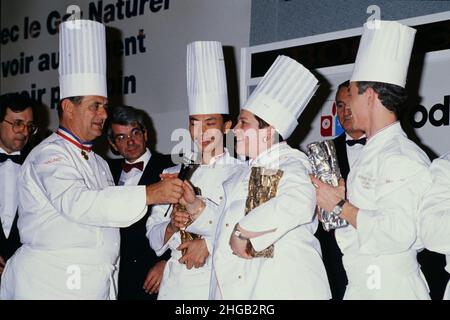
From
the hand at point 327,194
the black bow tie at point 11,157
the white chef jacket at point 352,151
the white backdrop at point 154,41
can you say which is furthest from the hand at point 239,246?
the white backdrop at point 154,41

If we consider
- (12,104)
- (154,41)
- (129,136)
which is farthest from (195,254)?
(154,41)

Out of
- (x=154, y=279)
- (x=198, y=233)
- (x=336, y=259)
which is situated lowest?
(x=154, y=279)

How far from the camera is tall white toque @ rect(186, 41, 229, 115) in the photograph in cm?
340

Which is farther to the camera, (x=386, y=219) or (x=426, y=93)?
(x=426, y=93)

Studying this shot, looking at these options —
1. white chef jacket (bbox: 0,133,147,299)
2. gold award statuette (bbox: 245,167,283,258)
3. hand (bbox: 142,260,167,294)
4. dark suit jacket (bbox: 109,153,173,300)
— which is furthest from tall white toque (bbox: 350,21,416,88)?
dark suit jacket (bbox: 109,153,173,300)

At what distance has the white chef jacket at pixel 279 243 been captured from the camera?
97.0 inches

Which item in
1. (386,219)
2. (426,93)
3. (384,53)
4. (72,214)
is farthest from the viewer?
(426,93)

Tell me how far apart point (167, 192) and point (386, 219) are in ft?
2.91

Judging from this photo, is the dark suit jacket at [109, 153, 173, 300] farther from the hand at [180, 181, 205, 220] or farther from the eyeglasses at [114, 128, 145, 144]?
the hand at [180, 181, 205, 220]

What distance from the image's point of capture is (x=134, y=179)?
158 inches

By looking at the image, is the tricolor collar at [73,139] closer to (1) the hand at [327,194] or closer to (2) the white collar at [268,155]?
(2) the white collar at [268,155]

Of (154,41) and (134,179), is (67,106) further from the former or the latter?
(154,41)

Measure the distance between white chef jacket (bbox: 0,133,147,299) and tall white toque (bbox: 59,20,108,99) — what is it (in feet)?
0.98

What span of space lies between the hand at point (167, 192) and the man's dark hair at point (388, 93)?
77cm
